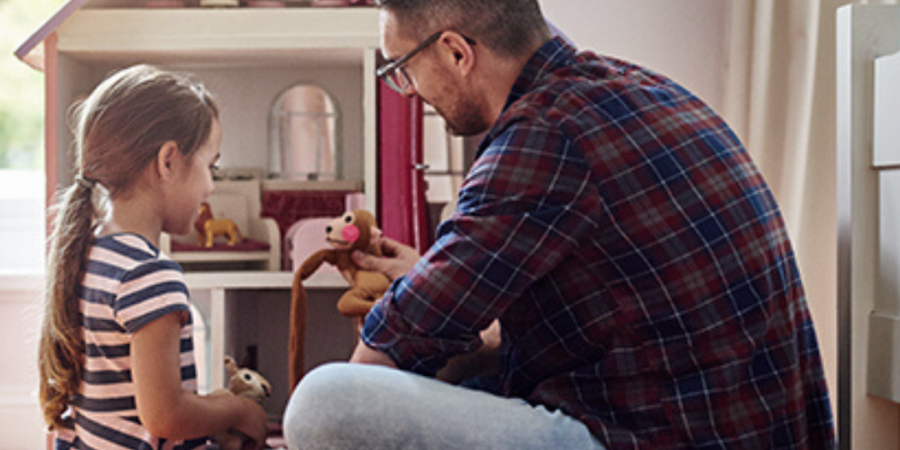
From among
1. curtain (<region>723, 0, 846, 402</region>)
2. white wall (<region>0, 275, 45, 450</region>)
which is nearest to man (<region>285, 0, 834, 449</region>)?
curtain (<region>723, 0, 846, 402</region>)

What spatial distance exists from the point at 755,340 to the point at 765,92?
2.66 feet

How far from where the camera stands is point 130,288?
1.10 metres

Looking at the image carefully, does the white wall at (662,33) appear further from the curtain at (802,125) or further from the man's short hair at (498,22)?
the man's short hair at (498,22)

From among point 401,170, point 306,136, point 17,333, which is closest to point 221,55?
point 306,136

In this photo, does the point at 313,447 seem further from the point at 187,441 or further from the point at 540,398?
the point at 187,441

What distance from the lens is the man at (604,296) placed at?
87 centimetres

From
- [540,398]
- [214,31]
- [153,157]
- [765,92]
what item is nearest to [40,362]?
[153,157]

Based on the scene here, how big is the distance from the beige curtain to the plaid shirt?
50 cm

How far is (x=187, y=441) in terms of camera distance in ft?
3.92

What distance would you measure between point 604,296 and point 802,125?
0.70m

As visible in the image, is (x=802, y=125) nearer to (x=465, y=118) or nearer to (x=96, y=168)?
(x=465, y=118)

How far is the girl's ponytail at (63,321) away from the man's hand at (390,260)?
365 millimetres

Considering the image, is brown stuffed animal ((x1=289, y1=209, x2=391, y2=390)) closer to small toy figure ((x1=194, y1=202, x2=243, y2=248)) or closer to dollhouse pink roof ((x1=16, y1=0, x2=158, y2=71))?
small toy figure ((x1=194, y1=202, x2=243, y2=248))

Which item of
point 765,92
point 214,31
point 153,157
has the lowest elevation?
point 153,157
